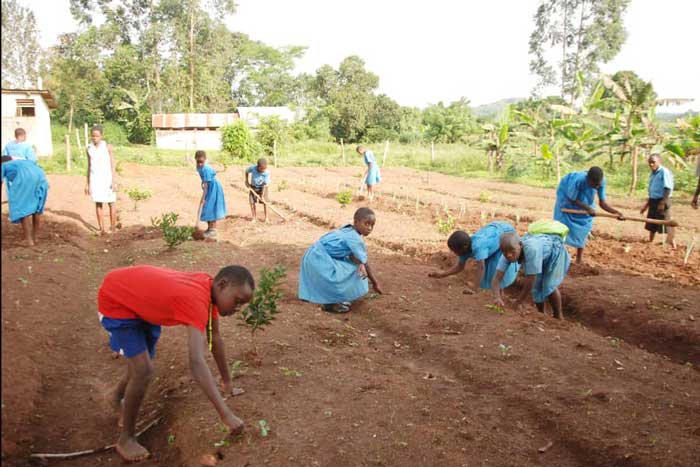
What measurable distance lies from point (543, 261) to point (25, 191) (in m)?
7.03

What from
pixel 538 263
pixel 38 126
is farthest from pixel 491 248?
pixel 38 126

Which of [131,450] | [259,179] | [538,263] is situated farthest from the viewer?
[259,179]

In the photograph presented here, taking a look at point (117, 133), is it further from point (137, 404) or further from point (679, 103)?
point (137, 404)

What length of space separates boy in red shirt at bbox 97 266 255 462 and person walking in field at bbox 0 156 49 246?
5.66 meters

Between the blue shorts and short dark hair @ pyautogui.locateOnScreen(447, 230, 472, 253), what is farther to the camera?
short dark hair @ pyautogui.locateOnScreen(447, 230, 472, 253)

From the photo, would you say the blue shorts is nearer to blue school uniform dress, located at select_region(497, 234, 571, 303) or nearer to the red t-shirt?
the red t-shirt

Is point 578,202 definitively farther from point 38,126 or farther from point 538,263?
point 38,126

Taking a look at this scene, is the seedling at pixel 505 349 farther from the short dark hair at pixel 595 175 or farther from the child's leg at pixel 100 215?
the child's leg at pixel 100 215

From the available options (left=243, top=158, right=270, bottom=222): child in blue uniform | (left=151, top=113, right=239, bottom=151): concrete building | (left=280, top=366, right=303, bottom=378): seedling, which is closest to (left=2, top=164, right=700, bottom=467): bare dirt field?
(left=280, top=366, right=303, bottom=378): seedling

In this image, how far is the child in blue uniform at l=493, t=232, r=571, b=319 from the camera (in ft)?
17.4

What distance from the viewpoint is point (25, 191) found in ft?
25.4

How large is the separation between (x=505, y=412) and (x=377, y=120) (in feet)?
128

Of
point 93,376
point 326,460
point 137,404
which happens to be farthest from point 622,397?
point 93,376

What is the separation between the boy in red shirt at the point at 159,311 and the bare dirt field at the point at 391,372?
0.41m
